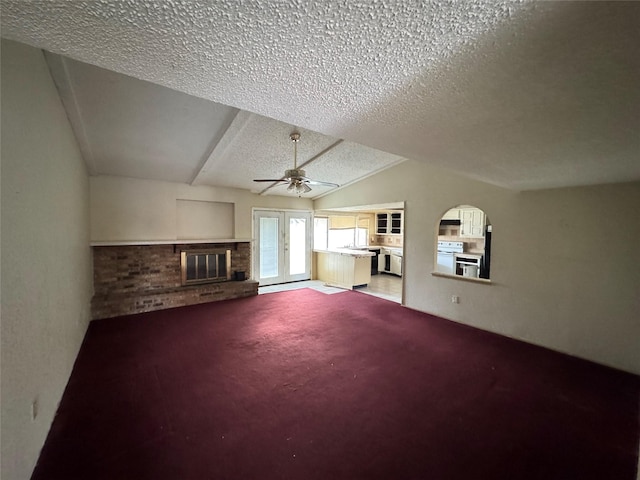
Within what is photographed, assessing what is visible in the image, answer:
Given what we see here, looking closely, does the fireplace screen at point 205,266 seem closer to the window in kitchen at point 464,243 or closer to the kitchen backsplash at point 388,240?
the window in kitchen at point 464,243

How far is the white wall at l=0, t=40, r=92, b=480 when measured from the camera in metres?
1.19

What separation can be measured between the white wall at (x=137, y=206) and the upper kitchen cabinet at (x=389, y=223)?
16.8ft

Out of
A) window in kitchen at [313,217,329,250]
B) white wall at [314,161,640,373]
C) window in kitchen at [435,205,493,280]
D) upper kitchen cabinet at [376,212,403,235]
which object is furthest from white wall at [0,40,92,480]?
upper kitchen cabinet at [376,212,403,235]

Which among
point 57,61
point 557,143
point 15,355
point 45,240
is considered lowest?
point 15,355

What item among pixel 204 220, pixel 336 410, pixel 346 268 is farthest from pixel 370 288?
pixel 336 410

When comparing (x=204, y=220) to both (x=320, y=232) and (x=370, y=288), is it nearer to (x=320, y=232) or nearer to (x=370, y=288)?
(x=320, y=232)

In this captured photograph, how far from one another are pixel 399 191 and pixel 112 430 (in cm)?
470

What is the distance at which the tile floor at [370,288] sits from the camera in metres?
5.73

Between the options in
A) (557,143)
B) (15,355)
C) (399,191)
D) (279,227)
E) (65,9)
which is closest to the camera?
(65,9)

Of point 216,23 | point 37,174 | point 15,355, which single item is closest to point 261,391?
point 15,355

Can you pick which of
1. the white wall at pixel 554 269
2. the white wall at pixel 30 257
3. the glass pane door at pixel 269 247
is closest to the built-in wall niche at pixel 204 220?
the glass pane door at pixel 269 247

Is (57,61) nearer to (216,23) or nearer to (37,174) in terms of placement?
(37,174)

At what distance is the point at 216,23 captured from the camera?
2.38 ft

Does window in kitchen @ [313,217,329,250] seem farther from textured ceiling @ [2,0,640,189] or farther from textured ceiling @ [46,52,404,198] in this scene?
textured ceiling @ [2,0,640,189]
